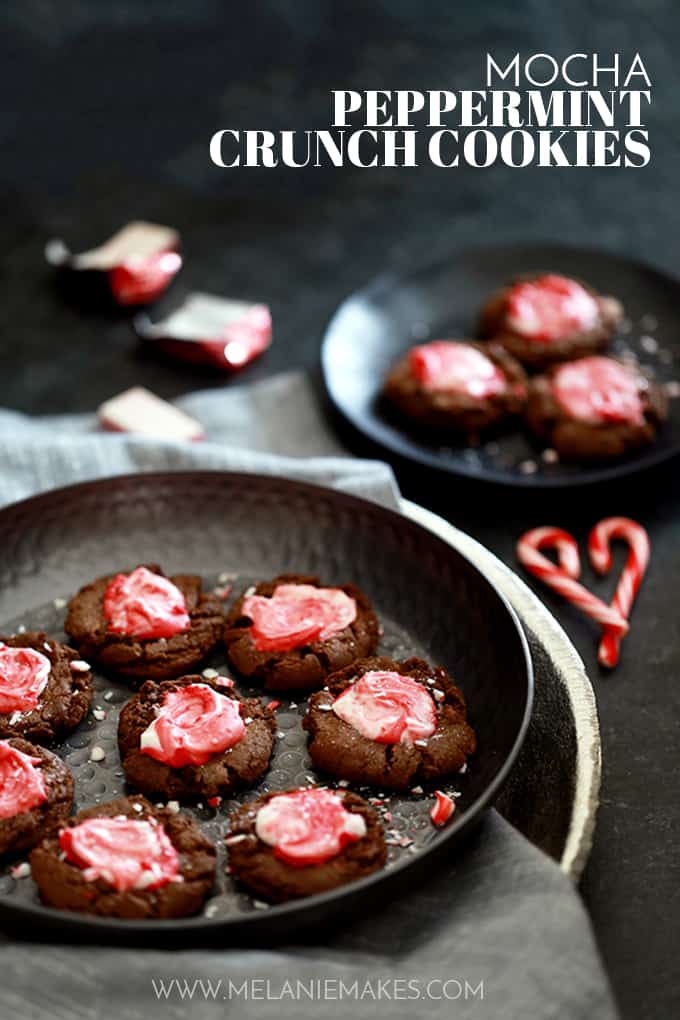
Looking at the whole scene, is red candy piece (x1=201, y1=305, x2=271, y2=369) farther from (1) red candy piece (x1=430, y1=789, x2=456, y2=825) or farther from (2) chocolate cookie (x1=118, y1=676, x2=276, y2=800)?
(1) red candy piece (x1=430, y1=789, x2=456, y2=825)

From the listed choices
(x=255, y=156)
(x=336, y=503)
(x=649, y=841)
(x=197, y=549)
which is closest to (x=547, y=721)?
(x=649, y=841)

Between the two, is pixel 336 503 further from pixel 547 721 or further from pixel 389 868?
pixel 389 868

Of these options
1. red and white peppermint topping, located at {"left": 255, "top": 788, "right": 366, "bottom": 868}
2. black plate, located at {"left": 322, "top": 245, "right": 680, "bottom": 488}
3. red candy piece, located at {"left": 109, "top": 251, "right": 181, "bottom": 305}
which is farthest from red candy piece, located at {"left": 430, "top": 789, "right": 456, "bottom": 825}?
red candy piece, located at {"left": 109, "top": 251, "right": 181, "bottom": 305}

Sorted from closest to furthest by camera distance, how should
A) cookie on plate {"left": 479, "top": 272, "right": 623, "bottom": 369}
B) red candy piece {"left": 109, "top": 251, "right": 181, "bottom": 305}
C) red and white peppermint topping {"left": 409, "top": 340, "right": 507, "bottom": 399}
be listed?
red and white peppermint topping {"left": 409, "top": 340, "right": 507, "bottom": 399}
cookie on plate {"left": 479, "top": 272, "right": 623, "bottom": 369}
red candy piece {"left": 109, "top": 251, "right": 181, "bottom": 305}

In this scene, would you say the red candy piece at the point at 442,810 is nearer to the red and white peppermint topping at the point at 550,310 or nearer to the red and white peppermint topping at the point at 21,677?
the red and white peppermint topping at the point at 21,677

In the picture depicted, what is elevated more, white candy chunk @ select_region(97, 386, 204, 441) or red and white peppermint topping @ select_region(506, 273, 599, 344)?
red and white peppermint topping @ select_region(506, 273, 599, 344)

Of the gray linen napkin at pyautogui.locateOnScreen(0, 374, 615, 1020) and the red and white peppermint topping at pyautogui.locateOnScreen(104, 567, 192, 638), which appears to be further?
the red and white peppermint topping at pyautogui.locateOnScreen(104, 567, 192, 638)

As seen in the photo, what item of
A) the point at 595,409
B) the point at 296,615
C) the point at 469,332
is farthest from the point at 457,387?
the point at 296,615

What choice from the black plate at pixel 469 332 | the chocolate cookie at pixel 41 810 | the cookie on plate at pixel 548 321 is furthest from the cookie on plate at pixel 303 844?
the cookie on plate at pixel 548 321
